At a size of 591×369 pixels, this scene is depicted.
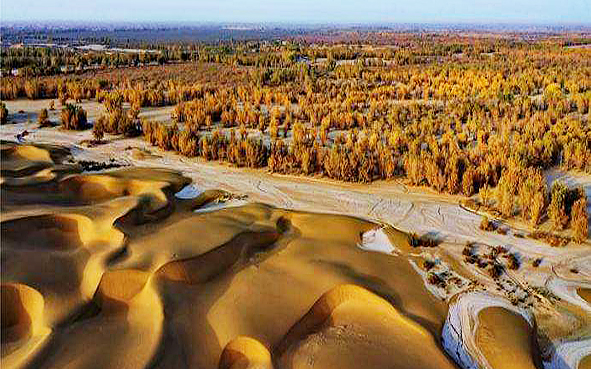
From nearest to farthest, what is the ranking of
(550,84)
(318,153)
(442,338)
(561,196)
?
(442,338) < (561,196) < (318,153) < (550,84)

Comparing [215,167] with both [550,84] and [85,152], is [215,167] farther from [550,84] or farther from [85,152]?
[550,84]

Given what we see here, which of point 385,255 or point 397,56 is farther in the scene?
point 397,56

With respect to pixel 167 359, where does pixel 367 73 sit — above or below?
above

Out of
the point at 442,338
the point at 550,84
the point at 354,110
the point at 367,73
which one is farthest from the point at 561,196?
the point at 367,73

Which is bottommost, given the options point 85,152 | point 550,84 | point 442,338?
point 442,338

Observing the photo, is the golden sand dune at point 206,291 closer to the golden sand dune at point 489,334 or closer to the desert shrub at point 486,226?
→ the golden sand dune at point 489,334

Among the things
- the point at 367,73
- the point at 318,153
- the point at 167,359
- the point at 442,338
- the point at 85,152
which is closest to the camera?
the point at 167,359
